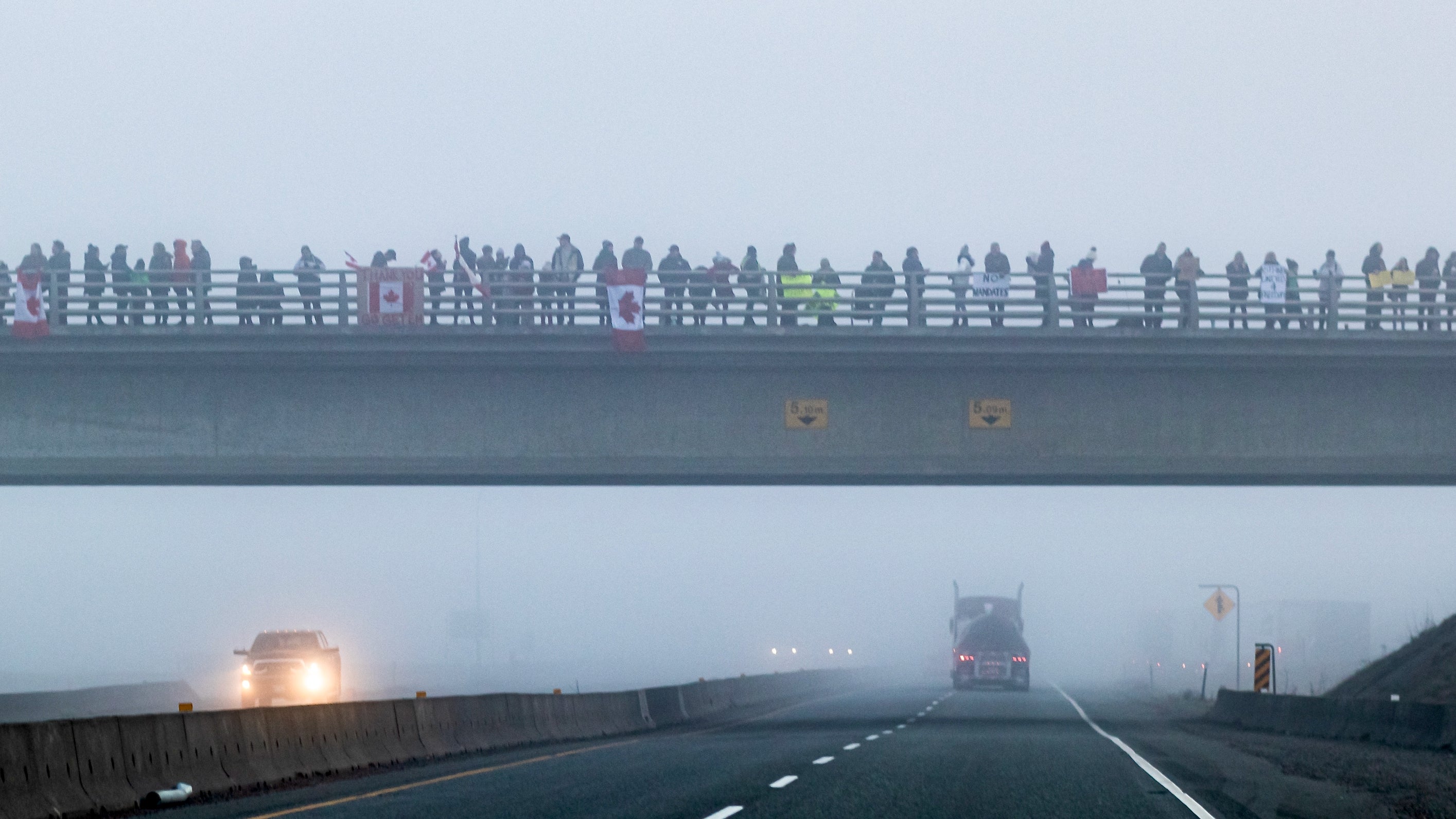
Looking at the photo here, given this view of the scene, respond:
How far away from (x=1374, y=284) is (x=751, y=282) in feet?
37.3

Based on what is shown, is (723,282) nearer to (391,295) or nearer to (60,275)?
(391,295)

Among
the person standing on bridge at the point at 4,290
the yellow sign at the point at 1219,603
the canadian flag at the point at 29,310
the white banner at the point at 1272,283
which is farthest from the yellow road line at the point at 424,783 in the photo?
the yellow sign at the point at 1219,603

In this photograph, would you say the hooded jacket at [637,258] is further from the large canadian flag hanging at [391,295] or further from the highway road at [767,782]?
the highway road at [767,782]

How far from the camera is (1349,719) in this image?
2531 cm

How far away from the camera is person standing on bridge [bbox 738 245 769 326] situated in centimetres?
2938

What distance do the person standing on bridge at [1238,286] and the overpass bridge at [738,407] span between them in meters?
0.69

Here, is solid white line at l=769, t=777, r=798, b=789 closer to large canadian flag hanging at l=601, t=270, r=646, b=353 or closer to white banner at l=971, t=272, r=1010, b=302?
large canadian flag hanging at l=601, t=270, r=646, b=353

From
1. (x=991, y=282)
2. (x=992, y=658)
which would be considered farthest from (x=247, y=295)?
(x=992, y=658)

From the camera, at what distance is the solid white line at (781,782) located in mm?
15000

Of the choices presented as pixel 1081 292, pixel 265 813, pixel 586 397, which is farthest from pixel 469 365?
pixel 265 813

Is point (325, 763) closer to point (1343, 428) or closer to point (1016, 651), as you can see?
point (1343, 428)

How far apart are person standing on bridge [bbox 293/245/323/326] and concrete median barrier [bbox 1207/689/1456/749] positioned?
17199 mm

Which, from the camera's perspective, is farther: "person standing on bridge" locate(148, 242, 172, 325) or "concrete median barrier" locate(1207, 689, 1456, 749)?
"person standing on bridge" locate(148, 242, 172, 325)

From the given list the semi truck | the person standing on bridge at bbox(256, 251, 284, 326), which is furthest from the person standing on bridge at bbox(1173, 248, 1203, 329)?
the semi truck
